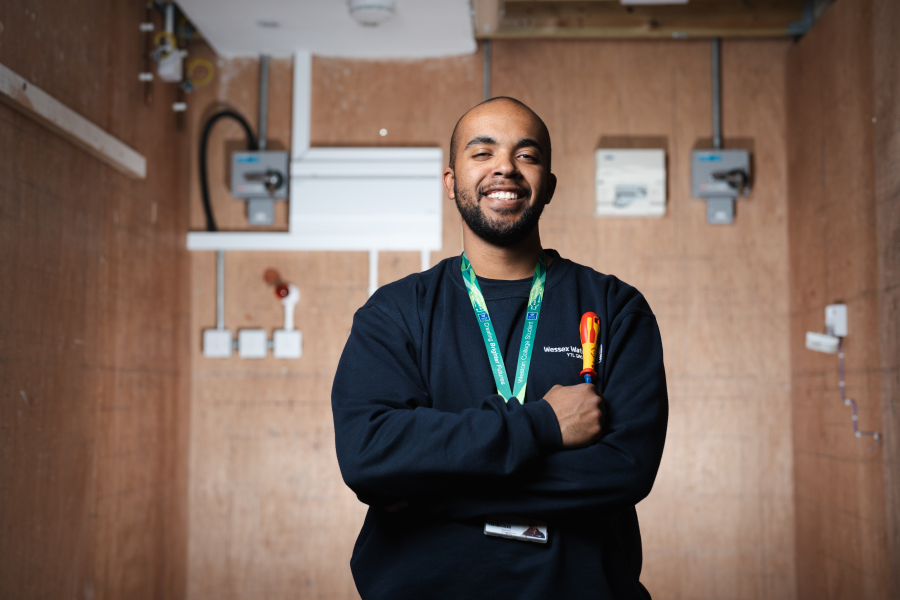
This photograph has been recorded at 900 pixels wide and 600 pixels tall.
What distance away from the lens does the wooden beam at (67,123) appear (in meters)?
2.26

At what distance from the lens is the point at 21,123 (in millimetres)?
2359

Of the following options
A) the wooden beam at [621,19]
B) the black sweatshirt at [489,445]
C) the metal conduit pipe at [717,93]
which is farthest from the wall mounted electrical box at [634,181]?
the black sweatshirt at [489,445]

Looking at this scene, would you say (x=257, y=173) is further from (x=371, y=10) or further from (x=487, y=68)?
(x=487, y=68)

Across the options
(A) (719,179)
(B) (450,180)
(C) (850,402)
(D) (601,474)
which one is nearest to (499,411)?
(D) (601,474)

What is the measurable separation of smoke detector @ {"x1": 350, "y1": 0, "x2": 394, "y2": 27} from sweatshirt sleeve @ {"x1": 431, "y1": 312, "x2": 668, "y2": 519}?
91.3 inches

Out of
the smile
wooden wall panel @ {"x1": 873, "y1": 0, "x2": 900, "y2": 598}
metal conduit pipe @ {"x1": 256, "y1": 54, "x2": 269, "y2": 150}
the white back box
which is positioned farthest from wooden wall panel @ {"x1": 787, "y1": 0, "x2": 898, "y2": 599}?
metal conduit pipe @ {"x1": 256, "y1": 54, "x2": 269, "y2": 150}

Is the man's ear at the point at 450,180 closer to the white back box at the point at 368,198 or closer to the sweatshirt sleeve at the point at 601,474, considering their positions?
the sweatshirt sleeve at the point at 601,474

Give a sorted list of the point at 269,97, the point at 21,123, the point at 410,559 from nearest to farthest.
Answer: the point at 410,559 → the point at 21,123 → the point at 269,97

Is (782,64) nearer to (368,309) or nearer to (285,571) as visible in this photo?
(368,309)

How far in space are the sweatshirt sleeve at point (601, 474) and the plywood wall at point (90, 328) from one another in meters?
1.70

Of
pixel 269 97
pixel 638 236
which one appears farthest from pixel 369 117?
pixel 638 236

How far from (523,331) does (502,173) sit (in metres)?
0.32

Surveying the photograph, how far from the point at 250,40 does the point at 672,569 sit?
10.6ft

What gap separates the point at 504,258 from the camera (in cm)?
156
